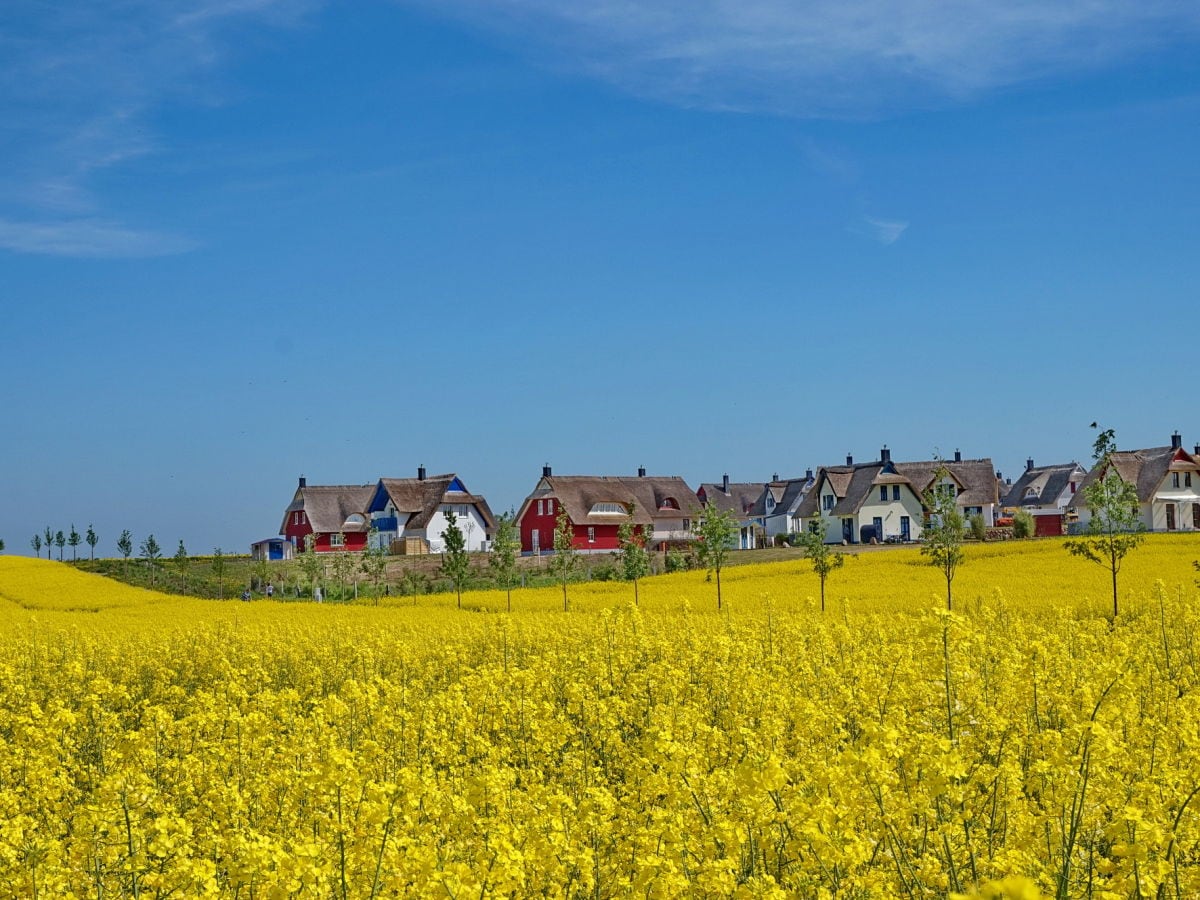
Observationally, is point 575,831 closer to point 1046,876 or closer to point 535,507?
point 1046,876

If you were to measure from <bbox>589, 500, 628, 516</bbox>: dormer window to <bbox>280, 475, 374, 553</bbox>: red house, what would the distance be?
787 inches

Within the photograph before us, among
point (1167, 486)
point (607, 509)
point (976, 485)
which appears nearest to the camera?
point (1167, 486)

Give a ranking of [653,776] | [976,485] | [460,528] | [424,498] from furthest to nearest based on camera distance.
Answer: [976,485]
[424,498]
[460,528]
[653,776]

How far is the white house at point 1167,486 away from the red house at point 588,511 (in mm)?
31915

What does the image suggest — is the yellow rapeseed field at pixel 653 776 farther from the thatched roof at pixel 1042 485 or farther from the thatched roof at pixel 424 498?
the thatched roof at pixel 1042 485

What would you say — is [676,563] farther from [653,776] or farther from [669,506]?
[653,776]

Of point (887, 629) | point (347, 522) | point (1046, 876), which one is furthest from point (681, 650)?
point (347, 522)

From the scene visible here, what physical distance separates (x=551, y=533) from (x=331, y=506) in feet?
72.2

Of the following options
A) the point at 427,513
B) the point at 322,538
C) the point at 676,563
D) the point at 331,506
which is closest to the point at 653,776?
the point at 676,563

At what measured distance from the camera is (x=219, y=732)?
40.7 feet

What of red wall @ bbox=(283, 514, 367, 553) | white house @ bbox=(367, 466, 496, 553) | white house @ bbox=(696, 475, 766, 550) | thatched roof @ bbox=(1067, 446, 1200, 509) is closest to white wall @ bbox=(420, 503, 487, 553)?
white house @ bbox=(367, 466, 496, 553)

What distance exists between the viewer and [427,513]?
8969 cm

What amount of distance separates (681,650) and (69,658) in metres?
12.3

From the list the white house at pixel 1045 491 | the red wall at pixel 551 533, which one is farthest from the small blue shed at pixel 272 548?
the white house at pixel 1045 491
